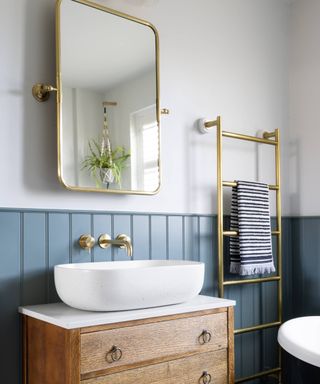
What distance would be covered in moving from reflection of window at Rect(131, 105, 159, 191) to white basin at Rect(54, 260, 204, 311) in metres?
0.58

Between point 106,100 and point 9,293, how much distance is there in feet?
3.18

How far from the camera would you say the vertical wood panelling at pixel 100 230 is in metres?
2.28

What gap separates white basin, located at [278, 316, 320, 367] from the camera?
76.6 inches

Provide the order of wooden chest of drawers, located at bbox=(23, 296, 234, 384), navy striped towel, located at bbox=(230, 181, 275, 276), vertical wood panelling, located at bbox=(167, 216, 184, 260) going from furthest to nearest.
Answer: navy striped towel, located at bbox=(230, 181, 275, 276) → vertical wood panelling, located at bbox=(167, 216, 184, 260) → wooden chest of drawers, located at bbox=(23, 296, 234, 384)

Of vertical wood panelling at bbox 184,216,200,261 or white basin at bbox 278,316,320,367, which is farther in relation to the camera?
vertical wood panelling at bbox 184,216,200,261

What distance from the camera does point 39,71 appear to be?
217 cm

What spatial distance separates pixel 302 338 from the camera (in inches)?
92.0

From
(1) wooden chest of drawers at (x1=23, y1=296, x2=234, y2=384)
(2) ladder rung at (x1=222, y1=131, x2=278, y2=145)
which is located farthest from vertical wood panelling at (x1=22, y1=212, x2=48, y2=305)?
(2) ladder rung at (x1=222, y1=131, x2=278, y2=145)

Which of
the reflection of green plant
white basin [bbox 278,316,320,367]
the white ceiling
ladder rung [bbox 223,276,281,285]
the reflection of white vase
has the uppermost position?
the white ceiling

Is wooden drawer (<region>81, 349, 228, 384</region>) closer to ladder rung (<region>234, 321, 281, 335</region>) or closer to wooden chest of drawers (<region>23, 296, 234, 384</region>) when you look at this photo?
wooden chest of drawers (<region>23, 296, 234, 384</region>)

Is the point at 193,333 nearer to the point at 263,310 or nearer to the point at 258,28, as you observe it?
the point at 263,310

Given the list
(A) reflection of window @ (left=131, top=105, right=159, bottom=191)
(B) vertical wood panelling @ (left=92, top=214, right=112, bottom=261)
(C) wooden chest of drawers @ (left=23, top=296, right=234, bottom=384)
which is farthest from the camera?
(A) reflection of window @ (left=131, top=105, right=159, bottom=191)

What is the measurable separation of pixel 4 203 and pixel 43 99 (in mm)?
486

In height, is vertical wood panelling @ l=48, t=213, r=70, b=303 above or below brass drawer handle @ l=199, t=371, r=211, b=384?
above
